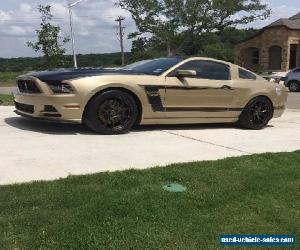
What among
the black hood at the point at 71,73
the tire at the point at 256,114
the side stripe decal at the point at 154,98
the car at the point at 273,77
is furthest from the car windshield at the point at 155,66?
the car at the point at 273,77

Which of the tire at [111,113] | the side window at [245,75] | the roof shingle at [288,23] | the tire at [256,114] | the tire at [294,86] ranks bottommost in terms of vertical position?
the tire at [294,86]

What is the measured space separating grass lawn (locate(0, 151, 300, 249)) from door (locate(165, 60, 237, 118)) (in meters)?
2.76

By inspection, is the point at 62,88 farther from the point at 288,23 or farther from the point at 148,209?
the point at 288,23

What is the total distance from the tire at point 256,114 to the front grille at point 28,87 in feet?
Answer: 11.9

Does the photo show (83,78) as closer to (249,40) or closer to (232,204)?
(232,204)

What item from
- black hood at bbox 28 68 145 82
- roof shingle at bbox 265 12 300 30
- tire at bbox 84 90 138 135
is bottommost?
tire at bbox 84 90 138 135

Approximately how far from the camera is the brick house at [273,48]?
136 ft

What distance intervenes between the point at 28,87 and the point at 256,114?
158 inches

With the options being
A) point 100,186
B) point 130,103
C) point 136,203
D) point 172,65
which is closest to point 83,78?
point 130,103

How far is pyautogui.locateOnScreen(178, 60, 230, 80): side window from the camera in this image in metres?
8.76

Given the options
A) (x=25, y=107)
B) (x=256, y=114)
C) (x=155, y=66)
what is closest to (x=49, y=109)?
(x=25, y=107)

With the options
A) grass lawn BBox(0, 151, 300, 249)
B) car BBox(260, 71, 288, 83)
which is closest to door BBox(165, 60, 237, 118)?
grass lawn BBox(0, 151, 300, 249)

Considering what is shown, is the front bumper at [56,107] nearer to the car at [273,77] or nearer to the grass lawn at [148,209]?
the grass lawn at [148,209]

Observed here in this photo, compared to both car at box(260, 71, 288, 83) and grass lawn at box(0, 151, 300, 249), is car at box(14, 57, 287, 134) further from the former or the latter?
car at box(260, 71, 288, 83)
